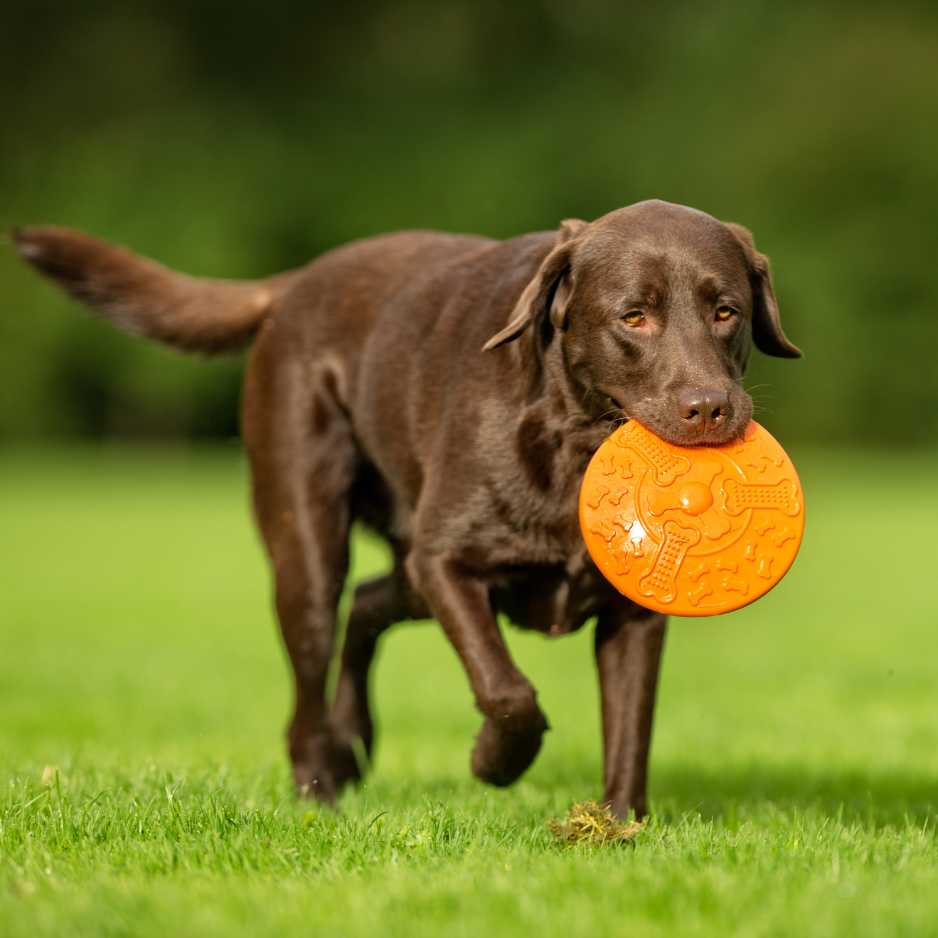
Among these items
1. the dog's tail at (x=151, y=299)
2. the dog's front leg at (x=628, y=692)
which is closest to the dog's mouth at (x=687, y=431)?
the dog's front leg at (x=628, y=692)

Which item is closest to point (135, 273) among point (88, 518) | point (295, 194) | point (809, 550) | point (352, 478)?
point (352, 478)

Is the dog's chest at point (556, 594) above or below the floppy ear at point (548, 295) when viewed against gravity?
below

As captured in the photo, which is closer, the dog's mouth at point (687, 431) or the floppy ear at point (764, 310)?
the dog's mouth at point (687, 431)

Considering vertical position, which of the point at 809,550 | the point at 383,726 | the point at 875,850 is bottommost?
the point at 809,550

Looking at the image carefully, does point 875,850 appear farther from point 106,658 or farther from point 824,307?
point 824,307

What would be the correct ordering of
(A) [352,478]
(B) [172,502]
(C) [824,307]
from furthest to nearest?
(C) [824,307]
(B) [172,502]
(A) [352,478]

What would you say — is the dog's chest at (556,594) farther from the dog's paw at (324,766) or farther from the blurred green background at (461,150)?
the blurred green background at (461,150)

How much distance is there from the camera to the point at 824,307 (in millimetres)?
40312

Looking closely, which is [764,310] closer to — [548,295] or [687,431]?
[548,295]

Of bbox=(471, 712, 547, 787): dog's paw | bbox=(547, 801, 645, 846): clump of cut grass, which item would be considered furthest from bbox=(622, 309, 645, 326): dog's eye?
bbox=(547, 801, 645, 846): clump of cut grass

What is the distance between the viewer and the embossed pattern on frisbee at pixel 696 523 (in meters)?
4.04

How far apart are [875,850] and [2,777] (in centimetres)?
238

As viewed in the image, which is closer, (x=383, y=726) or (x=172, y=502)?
(x=383, y=726)

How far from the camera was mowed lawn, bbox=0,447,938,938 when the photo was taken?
2.98 m
